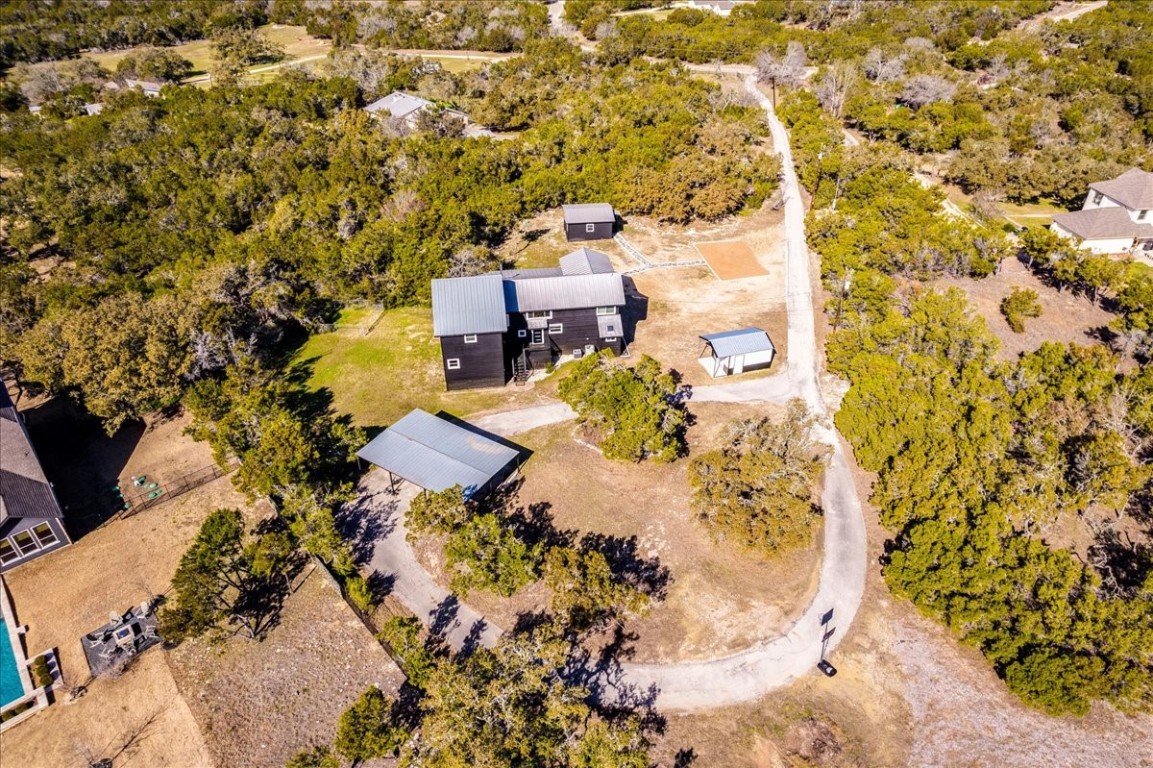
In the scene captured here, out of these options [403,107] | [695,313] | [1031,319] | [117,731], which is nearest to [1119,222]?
[1031,319]

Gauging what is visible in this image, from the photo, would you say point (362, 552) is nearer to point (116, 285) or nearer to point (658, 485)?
point (658, 485)

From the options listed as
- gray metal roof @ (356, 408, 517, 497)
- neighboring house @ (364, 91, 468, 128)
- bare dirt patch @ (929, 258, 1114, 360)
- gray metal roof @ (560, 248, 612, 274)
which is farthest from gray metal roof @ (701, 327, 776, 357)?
neighboring house @ (364, 91, 468, 128)

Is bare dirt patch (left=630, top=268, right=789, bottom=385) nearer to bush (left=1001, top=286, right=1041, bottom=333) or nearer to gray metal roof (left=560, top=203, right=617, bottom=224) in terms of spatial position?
gray metal roof (left=560, top=203, right=617, bottom=224)

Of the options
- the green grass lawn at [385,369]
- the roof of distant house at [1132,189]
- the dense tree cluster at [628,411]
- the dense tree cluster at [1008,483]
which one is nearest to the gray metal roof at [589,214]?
the green grass lawn at [385,369]

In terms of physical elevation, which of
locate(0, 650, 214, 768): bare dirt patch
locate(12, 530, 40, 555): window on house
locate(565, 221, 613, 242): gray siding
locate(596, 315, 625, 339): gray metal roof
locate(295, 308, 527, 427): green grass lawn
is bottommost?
locate(0, 650, 214, 768): bare dirt patch

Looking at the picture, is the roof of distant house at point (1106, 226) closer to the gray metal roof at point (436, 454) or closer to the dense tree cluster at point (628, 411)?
the dense tree cluster at point (628, 411)

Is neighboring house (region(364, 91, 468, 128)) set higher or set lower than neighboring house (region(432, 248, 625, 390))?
higher

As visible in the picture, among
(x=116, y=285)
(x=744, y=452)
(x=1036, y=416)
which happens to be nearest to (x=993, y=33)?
(x=1036, y=416)

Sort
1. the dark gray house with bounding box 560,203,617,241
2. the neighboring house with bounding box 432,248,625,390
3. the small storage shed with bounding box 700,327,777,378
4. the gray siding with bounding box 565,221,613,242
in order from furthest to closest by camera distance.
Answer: the gray siding with bounding box 565,221,613,242 → the dark gray house with bounding box 560,203,617,241 → the small storage shed with bounding box 700,327,777,378 → the neighboring house with bounding box 432,248,625,390
